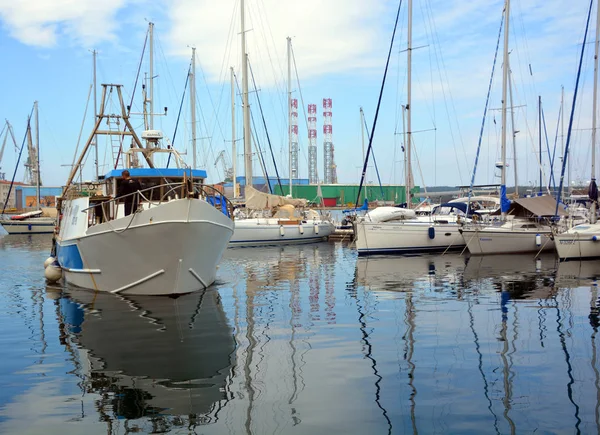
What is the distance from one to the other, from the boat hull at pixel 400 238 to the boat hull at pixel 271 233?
8.20 meters

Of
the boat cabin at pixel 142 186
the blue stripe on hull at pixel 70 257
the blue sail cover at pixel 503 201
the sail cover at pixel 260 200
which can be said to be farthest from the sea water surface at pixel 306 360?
the sail cover at pixel 260 200

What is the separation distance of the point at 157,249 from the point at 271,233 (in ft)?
66.3

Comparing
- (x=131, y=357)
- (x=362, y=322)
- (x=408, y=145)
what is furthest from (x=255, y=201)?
(x=131, y=357)

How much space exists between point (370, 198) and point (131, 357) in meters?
83.6

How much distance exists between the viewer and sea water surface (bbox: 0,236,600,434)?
6797 mm

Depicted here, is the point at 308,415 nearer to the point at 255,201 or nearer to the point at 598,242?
the point at 598,242

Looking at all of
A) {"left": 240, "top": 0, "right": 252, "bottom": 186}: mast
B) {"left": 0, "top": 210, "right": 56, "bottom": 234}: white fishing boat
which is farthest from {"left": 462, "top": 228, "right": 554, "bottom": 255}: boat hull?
{"left": 0, "top": 210, "right": 56, "bottom": 234}: white fishing boat

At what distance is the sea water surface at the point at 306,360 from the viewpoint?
22.3 feet

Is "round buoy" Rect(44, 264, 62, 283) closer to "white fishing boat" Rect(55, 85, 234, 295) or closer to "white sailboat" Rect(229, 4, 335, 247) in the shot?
"white fishing boat" Rect(55, 85, 234, 295)

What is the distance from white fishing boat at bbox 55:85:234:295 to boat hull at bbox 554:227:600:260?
1425 centimetres

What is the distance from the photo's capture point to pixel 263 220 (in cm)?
3475

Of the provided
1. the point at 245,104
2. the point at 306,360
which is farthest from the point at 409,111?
the point at 306,360

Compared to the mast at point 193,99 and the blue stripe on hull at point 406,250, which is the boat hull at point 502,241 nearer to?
the blue stripe on hull at point 406,250

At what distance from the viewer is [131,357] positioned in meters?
9.62
